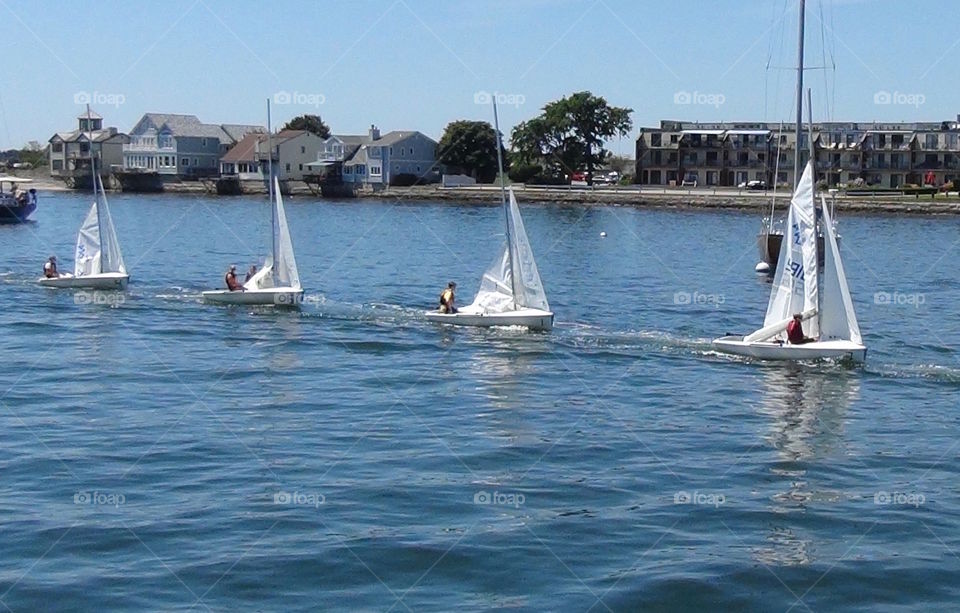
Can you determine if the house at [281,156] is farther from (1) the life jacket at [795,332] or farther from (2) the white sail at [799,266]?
(1) the life jacket at [795,332]

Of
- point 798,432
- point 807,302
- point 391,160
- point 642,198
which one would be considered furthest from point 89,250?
point 391,160

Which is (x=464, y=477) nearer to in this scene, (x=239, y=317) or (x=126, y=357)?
(x=126, y=357)

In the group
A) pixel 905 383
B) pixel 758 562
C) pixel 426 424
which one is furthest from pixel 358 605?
pixel 905 383

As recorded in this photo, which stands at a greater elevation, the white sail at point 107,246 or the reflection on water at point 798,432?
the white sail at point 107,246

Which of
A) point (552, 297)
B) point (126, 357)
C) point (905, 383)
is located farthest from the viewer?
point (552, 297)

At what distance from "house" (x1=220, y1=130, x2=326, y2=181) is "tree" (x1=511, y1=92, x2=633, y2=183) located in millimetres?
29242

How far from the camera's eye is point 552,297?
2242 inches

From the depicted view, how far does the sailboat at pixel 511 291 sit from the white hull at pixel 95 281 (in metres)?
16.2

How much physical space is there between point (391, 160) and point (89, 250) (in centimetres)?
11773

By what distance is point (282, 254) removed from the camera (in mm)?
49094

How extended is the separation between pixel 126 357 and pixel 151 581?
67.1 feet

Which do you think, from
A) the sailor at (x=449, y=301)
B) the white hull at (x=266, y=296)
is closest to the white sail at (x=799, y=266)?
the sailor at (x=449, y=301)

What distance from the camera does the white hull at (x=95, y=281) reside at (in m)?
52.9

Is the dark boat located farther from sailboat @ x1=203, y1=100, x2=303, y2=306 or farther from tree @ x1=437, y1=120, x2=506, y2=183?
tree @ x1=437, y1=120, x2=506, y2=183
